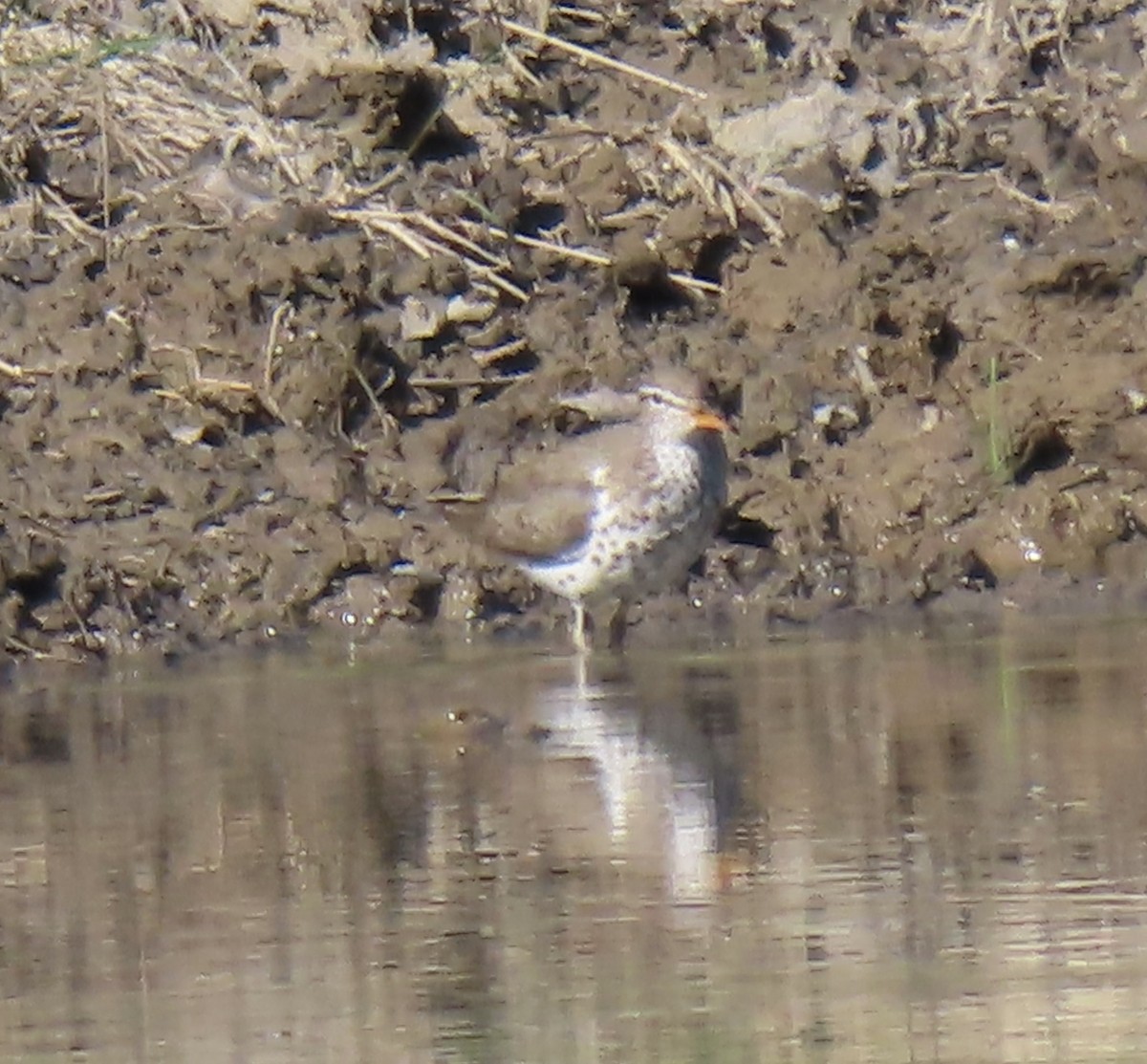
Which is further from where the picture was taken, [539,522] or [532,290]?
[532,290]

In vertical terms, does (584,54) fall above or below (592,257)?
above

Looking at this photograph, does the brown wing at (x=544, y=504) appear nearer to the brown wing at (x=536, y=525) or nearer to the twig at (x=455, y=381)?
the brown wing at (x=536, y=525)

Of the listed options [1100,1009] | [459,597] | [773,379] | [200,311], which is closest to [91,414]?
[200,311]

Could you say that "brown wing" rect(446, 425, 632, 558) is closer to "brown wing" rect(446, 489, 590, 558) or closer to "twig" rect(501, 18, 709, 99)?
"brown wing" rect(446, 489, 590, 558)

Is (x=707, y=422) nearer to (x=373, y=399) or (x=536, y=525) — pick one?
(x=536, y=525)

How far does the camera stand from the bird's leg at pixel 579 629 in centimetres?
1024

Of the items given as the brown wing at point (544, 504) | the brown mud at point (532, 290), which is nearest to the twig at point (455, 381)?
the brown mud at point (532, 290)

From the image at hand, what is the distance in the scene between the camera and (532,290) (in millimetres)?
12086

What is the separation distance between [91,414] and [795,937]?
6077mm

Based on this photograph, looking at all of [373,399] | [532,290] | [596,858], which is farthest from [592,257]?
[596,858]

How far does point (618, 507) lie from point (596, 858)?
12.1 ft

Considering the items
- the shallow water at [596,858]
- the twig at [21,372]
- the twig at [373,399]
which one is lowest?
the shallow water at [596,858]

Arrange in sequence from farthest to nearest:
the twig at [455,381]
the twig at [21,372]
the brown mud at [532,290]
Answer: the twig at [21,372] < the twig at [455,381] < the brown mud at [532,290]

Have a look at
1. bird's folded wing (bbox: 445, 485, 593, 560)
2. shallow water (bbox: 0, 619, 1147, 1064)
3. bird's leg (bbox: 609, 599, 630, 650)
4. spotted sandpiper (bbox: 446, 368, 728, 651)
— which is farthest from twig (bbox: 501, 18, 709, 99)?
shallow water (bbox: 0, 619, 1147, 1064)
